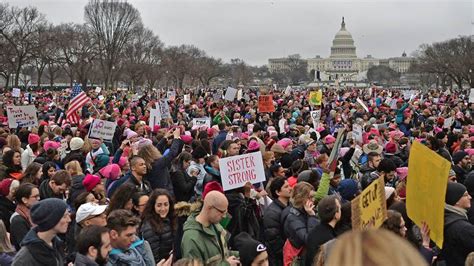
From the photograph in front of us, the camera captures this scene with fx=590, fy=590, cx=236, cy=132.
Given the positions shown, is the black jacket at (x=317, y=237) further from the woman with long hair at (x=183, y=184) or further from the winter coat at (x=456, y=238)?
the woman with long hair at (x=183, y=184)

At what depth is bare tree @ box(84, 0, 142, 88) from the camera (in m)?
64.2

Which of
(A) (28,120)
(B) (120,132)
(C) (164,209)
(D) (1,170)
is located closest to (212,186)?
(C) (164,209)

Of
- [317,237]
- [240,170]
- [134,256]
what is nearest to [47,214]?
[134,256]

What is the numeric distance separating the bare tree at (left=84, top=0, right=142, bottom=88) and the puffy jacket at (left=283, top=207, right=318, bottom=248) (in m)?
59.8

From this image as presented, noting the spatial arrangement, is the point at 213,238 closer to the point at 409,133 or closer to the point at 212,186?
the point at 212,186

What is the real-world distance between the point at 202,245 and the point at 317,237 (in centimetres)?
110

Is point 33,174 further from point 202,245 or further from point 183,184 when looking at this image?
point 202,245

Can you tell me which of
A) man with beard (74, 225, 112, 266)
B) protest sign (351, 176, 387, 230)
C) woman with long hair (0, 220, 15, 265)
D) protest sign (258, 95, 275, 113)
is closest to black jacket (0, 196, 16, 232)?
woman with long hair (0, 220, 15, 265)

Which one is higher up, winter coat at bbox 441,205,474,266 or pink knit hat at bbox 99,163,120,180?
pink knit hat at bbox 99,163,120,180

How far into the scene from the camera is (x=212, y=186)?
20.4ft

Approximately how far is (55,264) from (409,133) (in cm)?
1362

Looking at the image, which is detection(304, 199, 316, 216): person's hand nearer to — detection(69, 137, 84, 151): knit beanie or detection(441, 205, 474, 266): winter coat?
detection(441, 205, 474, 266): winter coat

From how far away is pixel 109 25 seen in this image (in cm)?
6481

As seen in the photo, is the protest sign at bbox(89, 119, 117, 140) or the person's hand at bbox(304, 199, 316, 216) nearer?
the person's hand at bbox(304, 199, 316, 216)
